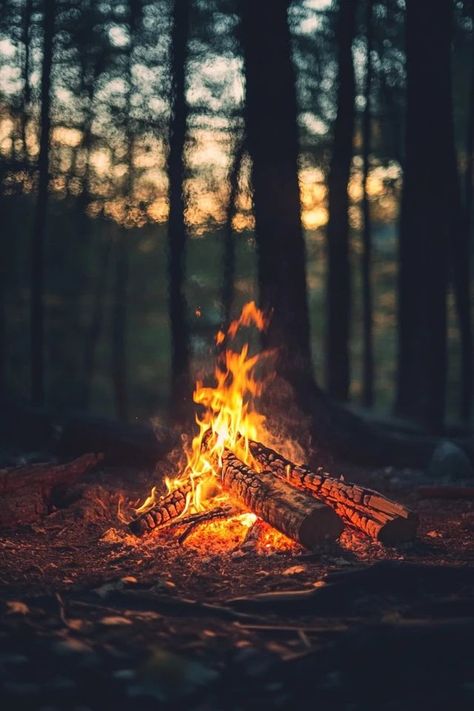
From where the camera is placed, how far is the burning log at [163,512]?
23.0 ft

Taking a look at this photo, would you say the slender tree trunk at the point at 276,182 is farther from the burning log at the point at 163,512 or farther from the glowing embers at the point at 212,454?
the burning log at the point at 163,512

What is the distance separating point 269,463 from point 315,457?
270cm

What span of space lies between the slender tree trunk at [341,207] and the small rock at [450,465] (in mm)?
4824

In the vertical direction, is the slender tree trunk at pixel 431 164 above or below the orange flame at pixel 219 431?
above

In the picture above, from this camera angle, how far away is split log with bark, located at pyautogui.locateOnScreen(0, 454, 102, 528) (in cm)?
750

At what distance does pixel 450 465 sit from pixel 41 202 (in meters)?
11.0

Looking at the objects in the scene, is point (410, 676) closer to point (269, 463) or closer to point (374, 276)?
point (269, 463)

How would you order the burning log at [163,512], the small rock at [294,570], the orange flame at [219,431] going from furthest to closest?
the orange flame at [219,431]
the burning log at [163,512]
the small rock at [294,570]

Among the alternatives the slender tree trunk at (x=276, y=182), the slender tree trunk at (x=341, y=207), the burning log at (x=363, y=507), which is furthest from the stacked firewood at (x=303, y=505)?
the slender tree trunk at (x=341, y=207)

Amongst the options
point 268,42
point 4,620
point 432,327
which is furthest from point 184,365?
point 4,620

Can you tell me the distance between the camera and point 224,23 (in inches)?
671

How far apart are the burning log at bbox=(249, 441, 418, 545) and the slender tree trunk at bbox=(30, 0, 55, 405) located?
1029 centimetres

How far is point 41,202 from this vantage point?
55.2ft

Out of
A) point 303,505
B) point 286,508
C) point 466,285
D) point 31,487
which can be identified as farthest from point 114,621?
point 466,285
